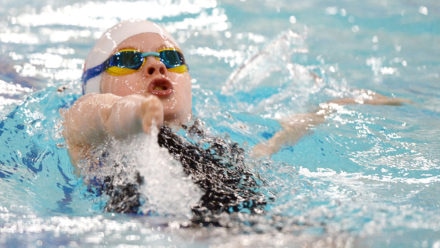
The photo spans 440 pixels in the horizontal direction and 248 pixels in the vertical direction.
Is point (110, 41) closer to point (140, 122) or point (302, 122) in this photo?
point (140, 122)

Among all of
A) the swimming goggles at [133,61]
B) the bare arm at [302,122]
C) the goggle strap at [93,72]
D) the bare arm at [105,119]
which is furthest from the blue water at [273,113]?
the swimming goggles at [133,61]

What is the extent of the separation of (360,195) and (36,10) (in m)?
4.50

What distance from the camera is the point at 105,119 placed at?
2.18 metres

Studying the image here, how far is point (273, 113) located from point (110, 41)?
1.54 metres

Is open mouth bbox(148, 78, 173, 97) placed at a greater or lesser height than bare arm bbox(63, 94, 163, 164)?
greater

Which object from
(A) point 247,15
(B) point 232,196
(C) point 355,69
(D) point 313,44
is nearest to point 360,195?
(B) point 232,196

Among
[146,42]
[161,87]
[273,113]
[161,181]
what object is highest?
[273,113]

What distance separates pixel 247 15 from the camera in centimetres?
643

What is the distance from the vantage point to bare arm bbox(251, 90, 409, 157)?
10.8 ft

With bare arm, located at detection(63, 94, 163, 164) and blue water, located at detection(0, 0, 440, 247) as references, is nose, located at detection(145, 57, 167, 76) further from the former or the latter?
blue water, located at detection(0, 0, 440, 247)

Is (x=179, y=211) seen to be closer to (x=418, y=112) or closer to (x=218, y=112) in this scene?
(x=218, y=112)

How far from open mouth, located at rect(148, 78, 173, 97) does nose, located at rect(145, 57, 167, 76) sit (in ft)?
0.16

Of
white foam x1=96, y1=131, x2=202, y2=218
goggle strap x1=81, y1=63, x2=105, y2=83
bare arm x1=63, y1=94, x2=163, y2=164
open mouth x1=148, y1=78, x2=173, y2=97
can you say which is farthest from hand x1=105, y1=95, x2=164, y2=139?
goggle strap x1=81, y1=63, x2=105, y2=83

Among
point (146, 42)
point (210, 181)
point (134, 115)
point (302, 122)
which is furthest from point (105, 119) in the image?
point (302, 122)
